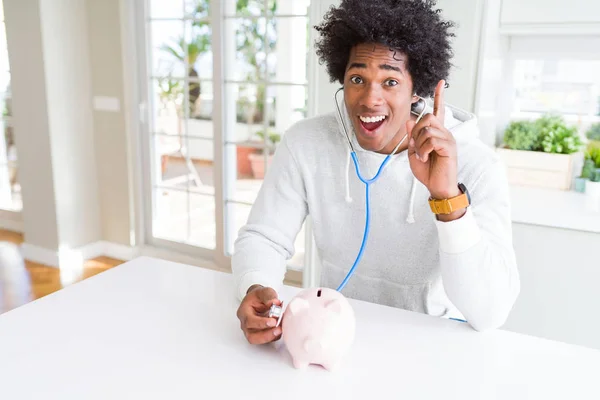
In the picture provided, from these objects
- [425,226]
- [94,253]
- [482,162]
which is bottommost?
[94,253]

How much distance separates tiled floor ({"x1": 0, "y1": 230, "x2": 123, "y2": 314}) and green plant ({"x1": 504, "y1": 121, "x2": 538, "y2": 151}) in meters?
2.35

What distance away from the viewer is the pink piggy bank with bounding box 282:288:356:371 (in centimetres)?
85

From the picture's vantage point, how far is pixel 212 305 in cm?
111

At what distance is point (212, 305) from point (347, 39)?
26.0 inches

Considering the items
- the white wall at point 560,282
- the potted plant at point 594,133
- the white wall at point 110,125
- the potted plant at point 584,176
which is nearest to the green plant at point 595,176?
the potted plant at point 584,176

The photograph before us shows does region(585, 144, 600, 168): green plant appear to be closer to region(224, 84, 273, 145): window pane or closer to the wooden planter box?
the wooden planter box

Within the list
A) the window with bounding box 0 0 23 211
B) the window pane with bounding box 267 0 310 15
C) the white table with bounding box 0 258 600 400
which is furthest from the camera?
the window with bounding box 0 0 23 211

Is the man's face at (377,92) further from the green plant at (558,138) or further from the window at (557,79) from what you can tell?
the window at (557,79)

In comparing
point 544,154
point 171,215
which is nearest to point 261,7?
point 171,215

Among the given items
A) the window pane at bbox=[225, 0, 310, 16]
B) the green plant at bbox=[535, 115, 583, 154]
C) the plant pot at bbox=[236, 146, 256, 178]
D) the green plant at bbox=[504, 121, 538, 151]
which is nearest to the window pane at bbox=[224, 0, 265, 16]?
the window pane at bbox=[225, 0, 310, 16]

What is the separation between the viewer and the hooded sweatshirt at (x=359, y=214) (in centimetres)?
117

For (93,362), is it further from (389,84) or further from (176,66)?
(176,66)

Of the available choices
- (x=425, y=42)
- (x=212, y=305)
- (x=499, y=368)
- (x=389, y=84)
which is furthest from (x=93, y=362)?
(x=425, y=42)

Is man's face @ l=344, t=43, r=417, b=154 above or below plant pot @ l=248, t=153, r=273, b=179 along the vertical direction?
above
